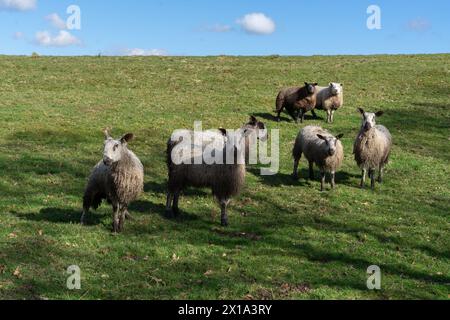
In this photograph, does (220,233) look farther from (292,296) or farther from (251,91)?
(251,91)

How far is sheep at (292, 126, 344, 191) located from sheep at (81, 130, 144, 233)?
291 inches

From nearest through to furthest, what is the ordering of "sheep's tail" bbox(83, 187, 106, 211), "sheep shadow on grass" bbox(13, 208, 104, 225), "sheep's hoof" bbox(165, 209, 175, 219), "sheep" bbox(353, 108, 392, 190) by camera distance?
"sheep's tail" bbox(83, 187, 106, 211) → "sheep shadow on grass" bbox(13, 208, 104, 225) → "sheep's hoof" bbox(165, 209, 175, 219) → "sheep" bbox(353, 108, 392, 190)

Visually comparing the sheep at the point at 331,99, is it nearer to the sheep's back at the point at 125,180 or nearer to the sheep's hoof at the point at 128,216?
the sheep's hoof at the point at 128,216

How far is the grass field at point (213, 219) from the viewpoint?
34.0 ft

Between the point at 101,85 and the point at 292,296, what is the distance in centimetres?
3068

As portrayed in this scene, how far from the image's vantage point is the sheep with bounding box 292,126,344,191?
17.5 m

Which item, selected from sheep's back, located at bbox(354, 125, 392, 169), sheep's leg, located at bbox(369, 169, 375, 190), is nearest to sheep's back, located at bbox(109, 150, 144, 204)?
sheep's back, located at bbox(354, 125, 392, 169)

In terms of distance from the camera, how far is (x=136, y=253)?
11.6 m

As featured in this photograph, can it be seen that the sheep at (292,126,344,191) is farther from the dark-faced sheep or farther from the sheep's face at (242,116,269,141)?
the dark-faced sheep

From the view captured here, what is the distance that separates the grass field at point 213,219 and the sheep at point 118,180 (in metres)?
0.65

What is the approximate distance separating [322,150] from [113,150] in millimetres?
8389

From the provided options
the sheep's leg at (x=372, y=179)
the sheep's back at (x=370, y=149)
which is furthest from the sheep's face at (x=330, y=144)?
the sheep's leg at (x=372, y=179)

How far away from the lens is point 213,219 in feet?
46.8

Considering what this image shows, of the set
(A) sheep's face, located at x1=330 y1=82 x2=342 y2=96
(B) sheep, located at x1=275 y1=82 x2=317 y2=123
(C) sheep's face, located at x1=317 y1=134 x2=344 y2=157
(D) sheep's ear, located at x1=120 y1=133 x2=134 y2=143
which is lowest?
(C) sheep's face, located at x1=317 y1=134 x2=344 y2=157
